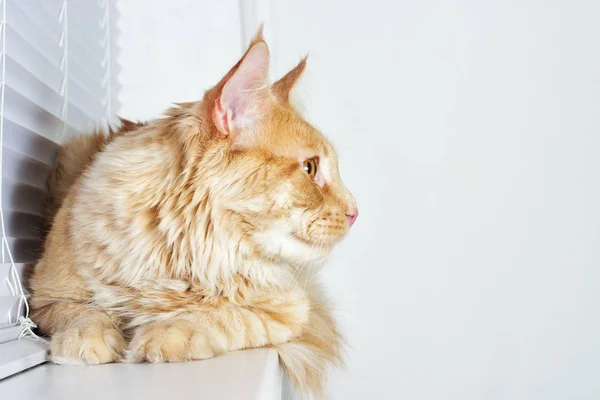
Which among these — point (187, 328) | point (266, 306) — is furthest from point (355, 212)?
Result: point (187, 328)

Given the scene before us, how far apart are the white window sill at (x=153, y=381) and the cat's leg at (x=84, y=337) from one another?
0.02m

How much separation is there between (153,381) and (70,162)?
0.97 metres

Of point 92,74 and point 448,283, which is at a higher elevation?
point 92,74

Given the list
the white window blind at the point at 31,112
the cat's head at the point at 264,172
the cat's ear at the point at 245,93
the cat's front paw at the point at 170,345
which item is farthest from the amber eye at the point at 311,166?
the white window blind at the point at 31,112

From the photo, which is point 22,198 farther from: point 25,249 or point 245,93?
point 245,93

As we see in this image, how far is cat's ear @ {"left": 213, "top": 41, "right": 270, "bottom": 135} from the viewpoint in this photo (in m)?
1.19

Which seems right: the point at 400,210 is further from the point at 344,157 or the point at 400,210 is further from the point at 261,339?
the point at 261,339

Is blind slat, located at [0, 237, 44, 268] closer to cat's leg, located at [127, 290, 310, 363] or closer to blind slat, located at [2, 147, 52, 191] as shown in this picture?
blind slat, located at [2, 147, 52, 191]

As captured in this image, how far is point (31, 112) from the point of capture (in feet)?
5.11

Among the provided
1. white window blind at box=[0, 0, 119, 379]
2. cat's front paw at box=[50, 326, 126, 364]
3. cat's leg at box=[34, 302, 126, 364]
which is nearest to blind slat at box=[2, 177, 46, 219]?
white window blind at box=[0, 0, 119, 379]

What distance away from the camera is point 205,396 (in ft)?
2.47

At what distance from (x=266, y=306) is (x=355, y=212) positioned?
315mm

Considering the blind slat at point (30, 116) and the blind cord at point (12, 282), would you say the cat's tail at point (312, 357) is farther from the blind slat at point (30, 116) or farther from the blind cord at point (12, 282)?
the blind slat at point (30, 116)

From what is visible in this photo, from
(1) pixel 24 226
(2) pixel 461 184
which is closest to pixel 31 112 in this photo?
(1) pixel 24 226
